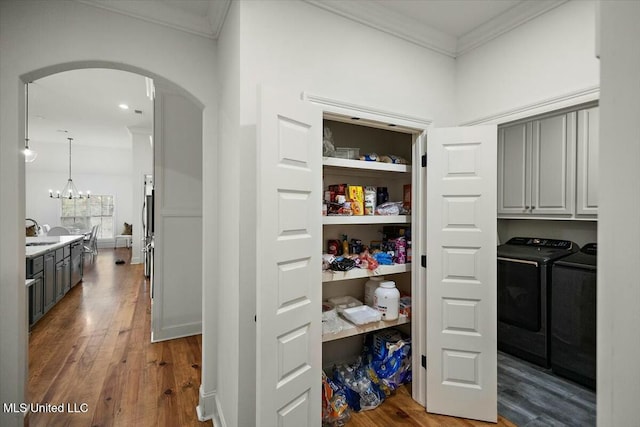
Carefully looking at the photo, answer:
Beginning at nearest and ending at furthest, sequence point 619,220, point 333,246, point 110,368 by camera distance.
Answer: point 619,220 → point 333,246 → point 110,368

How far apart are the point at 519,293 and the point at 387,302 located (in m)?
1.57

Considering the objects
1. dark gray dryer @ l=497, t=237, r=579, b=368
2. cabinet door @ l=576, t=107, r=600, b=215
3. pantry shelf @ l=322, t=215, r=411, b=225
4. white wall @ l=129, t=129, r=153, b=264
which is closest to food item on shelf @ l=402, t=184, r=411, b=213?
pantry shelf @ l=322, t=215, r=411, b=225

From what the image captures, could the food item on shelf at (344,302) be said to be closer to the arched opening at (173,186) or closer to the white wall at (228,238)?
the white wall at (228,238)

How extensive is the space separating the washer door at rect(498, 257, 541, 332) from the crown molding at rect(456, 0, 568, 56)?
77.9 inches

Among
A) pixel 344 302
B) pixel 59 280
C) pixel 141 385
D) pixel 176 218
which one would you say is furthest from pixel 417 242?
pixel 59 280

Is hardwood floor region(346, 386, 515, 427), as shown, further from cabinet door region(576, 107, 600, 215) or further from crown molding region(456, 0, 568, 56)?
crown molding region(456, 0, 568, 56)

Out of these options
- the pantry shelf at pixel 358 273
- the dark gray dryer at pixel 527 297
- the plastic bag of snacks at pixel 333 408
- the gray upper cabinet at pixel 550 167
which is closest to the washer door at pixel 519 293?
the dark gray dryer at pixel 527 297

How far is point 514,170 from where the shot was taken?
10.8 ft

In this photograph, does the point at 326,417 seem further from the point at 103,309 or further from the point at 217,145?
the point at 103,309

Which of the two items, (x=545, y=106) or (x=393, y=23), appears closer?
(x=545, y=106)

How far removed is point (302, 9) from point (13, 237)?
2041mm

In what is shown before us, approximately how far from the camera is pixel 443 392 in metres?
2.10

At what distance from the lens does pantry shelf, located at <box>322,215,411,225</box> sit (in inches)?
78.4

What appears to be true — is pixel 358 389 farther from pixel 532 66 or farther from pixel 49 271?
pixel 49 271
